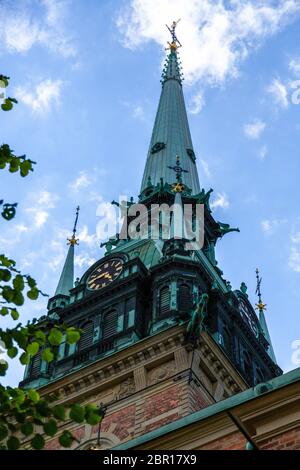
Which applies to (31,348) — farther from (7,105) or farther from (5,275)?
(7,105)

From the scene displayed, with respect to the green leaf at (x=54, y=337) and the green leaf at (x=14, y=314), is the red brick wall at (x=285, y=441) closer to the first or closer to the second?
the green leaf at (x=54, y=337)

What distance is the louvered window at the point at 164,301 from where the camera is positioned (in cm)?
4641

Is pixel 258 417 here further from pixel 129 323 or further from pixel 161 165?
pixel 161 165

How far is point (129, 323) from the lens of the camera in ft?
153

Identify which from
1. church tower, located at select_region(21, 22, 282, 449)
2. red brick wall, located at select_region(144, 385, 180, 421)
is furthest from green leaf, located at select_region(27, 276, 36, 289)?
red brick wall, located at select_region(144, 385, 180, 421)

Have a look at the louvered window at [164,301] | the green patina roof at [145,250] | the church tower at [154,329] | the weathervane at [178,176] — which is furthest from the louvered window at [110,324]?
the weathervane at [178,176]

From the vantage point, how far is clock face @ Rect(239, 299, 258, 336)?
174 ft

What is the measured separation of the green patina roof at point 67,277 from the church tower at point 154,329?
7 centimetres

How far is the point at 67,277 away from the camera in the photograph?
5641 centimetres

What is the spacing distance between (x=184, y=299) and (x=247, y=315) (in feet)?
26.8

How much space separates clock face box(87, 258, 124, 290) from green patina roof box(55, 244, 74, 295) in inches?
129
